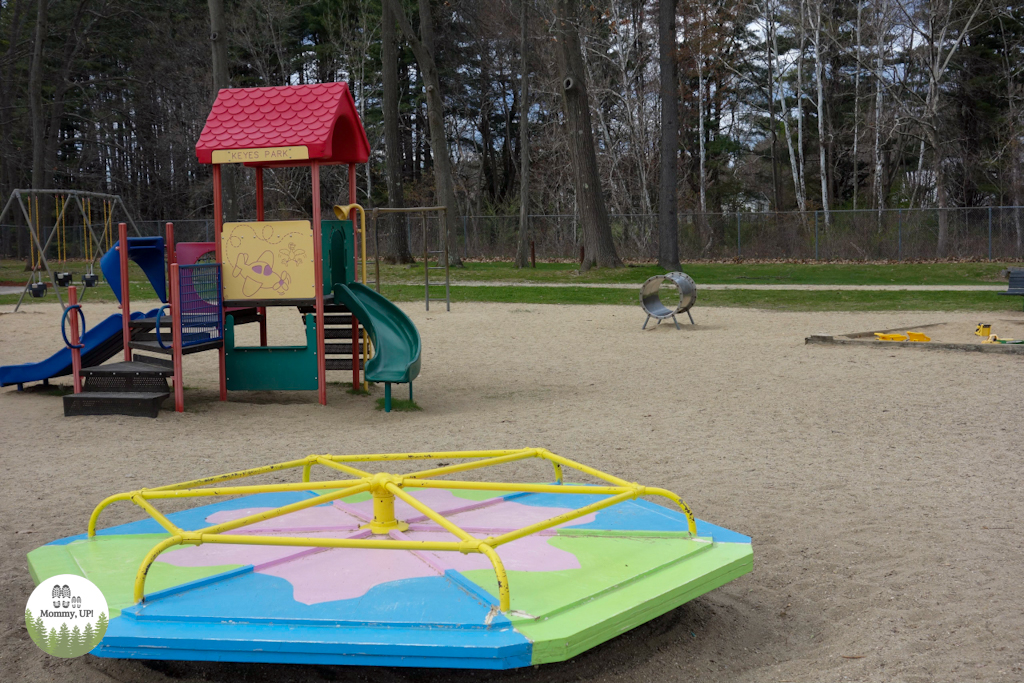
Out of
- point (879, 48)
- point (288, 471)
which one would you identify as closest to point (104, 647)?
point (288, 471)

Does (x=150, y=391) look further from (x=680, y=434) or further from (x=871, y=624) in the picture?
(x=871, y=624)

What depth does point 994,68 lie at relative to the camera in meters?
36.8

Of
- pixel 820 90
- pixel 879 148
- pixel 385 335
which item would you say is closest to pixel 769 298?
pixel 385 335

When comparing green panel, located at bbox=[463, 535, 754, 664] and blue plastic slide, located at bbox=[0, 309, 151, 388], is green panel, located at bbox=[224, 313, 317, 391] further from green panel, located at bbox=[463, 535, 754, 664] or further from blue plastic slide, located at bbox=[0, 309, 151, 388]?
green panel, located at bbox=[463, 535, 754, 664]

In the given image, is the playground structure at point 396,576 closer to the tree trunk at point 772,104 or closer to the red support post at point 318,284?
the red support post at point 318,284

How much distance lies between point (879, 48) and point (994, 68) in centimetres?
741

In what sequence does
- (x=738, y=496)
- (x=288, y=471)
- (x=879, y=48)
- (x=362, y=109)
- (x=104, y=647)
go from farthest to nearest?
(x=362, y=109), (x=879, y=48), (x=288, y=471), (x=738, y=496), (x=104, y=647)

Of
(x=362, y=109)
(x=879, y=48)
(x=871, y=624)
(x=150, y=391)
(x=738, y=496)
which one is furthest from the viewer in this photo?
(x=362, y=109)

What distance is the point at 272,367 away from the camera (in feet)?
29.2

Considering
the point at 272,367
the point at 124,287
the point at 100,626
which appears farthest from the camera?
the point at 272,367

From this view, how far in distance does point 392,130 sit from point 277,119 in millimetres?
20254

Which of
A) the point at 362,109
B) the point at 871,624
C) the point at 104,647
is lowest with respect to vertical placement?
the point at 871,624

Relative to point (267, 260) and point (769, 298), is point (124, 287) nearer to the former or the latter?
point (267, 260)

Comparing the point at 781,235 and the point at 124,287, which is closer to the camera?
the point at 124,287
